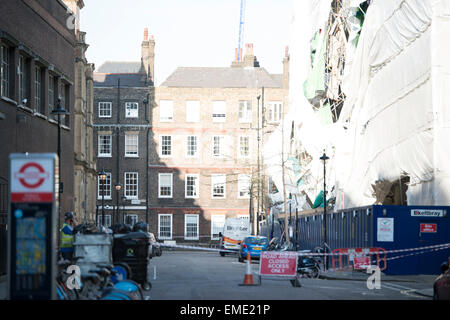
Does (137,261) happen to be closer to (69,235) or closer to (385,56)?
(69,235)

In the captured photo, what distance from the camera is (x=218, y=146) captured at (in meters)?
74.6

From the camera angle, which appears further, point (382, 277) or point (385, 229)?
point (385, 229)

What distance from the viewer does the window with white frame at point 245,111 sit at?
74688 mm

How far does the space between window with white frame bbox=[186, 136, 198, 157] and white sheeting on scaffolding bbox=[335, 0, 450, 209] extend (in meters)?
32.9

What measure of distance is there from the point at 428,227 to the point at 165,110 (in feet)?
154

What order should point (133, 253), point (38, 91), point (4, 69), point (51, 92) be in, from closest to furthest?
1. point (133, 253)
2. point (4, 69)
3. point (38, 91)
4. point (51, 92)

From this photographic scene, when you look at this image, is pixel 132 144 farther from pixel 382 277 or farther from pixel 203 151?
pixel 382 277

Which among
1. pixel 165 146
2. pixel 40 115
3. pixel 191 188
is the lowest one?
pixel 191 188

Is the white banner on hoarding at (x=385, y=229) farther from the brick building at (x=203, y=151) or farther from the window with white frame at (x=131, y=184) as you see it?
the window with white frame at (x=131, y=184)

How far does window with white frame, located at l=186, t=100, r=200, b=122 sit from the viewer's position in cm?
7419

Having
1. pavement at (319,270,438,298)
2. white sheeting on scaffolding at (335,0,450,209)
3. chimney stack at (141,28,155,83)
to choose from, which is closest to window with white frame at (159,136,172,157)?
chimney stack at (141,28,155,83)

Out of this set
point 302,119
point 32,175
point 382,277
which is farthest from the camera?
point 302,119

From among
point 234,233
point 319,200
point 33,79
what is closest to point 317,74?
point 319,200
